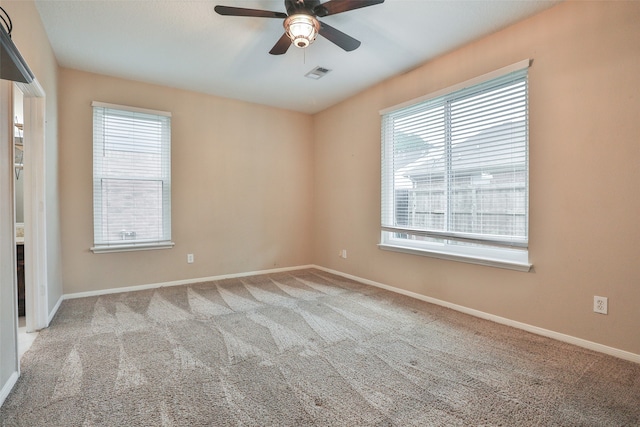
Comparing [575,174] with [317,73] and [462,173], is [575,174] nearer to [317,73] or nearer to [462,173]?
[462,173]

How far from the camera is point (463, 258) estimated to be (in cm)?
308

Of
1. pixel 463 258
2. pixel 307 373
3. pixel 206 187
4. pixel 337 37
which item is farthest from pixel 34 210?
pixel 463 258

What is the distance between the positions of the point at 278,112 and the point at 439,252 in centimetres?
336

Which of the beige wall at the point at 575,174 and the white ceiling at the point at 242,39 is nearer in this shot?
the beige wall at the point at 575,174

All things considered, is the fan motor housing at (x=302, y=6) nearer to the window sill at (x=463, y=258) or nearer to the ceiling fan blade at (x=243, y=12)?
the ceiling fan blade at (x=243, y=12)

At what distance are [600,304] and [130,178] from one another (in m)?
4.91

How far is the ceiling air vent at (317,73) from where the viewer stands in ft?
11.7

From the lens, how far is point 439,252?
3.30m

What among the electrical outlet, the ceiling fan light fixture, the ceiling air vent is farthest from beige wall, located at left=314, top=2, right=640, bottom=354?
the ceiling fan light fixture

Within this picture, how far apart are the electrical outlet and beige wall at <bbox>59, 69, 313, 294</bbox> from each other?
3.82 m

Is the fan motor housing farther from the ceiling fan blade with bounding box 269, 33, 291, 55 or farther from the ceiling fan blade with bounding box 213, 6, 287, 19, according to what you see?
the ceiling fan blade with bounding box 269, 33, 291, 55

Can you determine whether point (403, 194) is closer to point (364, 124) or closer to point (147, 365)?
point (364, 124)

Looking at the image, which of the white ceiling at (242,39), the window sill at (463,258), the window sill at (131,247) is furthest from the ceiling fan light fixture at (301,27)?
the window sill at (131,247)

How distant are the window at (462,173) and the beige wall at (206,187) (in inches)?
71.0
